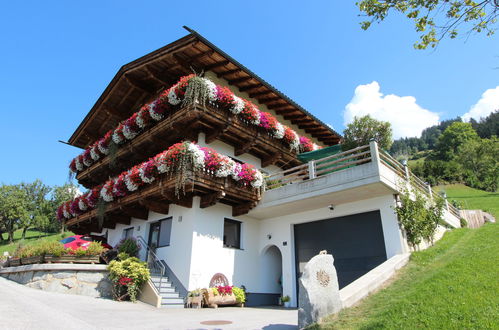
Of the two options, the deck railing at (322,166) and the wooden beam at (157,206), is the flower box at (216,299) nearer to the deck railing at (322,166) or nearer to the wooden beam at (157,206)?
the wooden beam at (157,206)

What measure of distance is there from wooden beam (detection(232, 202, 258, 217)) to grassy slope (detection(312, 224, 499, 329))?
6.70 m

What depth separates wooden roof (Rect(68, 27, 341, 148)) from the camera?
1457cm

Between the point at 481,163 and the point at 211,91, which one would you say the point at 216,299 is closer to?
the point at 211,91

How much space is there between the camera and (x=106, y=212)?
16.5 metres

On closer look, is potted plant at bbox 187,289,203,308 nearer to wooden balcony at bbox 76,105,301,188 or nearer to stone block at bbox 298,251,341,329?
stone block at bbox 298,251,341,329

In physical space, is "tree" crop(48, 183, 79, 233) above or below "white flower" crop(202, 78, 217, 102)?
above

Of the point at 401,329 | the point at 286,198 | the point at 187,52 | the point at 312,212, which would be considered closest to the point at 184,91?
the point at 187,52

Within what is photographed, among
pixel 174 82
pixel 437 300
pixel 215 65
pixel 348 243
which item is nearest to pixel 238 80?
pixel 215 65

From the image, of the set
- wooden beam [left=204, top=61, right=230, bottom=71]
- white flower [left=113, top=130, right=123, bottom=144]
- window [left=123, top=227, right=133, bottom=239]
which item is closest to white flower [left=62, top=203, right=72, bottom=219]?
window [left=123, top=227, right=133, bottom=239]

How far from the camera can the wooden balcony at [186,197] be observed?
12.1 metres

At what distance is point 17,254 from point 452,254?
1941 centimetres

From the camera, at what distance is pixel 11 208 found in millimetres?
53656

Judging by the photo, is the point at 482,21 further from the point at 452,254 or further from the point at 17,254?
the point at 17,254

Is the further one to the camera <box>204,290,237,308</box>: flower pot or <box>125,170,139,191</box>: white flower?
<box>125,170,139,191</box>: white flower
